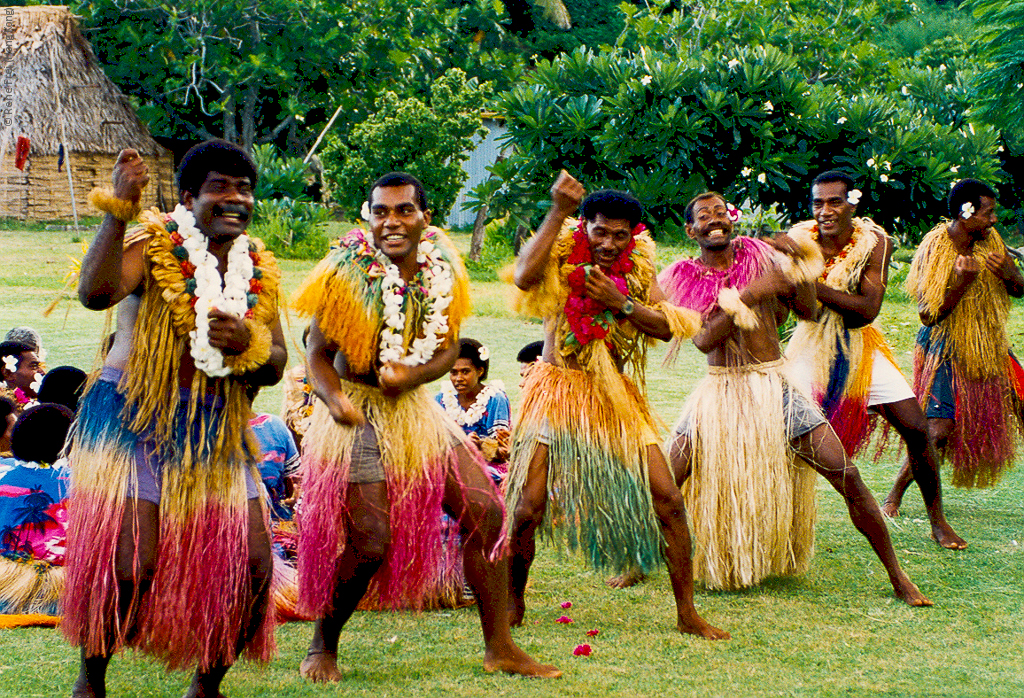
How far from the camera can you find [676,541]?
4.22 metres

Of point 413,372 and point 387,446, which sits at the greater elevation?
point 413,372

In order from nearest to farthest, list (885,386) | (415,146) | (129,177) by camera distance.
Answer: (129,177) → (885,386) → (415,146)

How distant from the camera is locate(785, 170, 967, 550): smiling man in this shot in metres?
5.22

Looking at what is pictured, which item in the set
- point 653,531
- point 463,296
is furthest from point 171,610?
point 653,531

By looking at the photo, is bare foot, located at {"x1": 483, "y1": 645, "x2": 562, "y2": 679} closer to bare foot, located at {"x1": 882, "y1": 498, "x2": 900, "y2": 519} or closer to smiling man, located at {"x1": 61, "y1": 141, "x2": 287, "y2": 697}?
smiling man, located at {"x1": 61, "y1": 141, "x2": 287, "y2": 697}

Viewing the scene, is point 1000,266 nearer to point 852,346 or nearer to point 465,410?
point 852,346

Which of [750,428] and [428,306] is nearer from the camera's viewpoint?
[428,306]

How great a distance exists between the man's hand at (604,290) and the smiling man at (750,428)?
66cm

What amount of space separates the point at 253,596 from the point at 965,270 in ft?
13.2

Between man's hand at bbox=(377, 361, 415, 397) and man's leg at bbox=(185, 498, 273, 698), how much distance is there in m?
0.59

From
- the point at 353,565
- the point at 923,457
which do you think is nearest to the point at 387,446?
the point at 353,565

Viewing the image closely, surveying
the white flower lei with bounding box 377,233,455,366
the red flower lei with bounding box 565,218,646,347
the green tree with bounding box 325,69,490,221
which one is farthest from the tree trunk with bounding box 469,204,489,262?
the white flower lei with bounding box 377,233,455,366

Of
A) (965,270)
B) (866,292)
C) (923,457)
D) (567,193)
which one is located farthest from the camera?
(965,270)

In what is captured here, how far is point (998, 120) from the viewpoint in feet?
32.3
